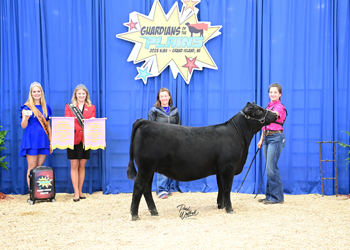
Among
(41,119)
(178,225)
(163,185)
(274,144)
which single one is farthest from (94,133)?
(274,144)

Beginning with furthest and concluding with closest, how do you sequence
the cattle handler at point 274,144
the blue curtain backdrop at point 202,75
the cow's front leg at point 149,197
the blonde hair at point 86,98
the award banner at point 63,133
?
the blue curtain backdrop at point 202,75 < the blonde hair at point 86,98 < the award banner at point 63,133 < the cattle handler at point 274,144 < the cow's front leg at point 149,197

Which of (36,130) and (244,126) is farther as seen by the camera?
(36,130)

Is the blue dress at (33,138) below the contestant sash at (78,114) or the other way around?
below

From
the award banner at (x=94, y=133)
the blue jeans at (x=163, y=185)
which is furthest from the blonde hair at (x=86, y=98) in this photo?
the blue jeans at (x=163, y=185)

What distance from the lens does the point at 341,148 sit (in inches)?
207

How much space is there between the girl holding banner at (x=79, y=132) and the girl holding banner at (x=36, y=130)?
37 cm

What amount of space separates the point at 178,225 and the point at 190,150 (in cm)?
82

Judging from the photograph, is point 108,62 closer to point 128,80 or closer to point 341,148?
point 128,80

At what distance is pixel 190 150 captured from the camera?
11.9ft

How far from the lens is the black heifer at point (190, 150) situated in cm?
351

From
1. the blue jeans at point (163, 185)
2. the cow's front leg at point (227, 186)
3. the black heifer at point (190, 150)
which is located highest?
the black heifer at point (190, 150)

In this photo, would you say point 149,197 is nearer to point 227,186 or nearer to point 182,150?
point 182,150

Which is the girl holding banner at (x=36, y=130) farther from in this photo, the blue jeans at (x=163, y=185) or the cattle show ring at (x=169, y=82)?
the blue jeans at (x=163, y=185)

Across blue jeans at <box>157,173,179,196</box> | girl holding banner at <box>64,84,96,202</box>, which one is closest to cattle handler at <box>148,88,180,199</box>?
blue jeans at <box>157,173,179,196</box>
